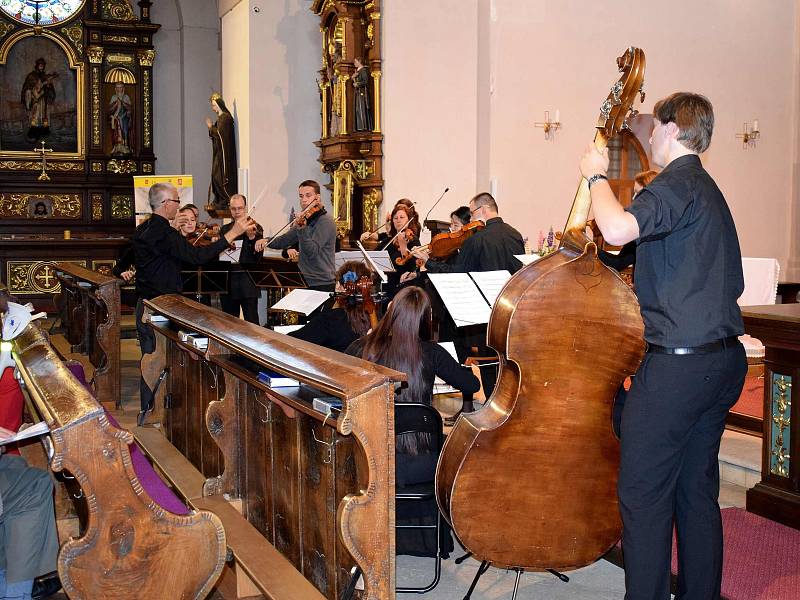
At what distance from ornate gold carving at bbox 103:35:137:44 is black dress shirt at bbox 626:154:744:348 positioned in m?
14.4

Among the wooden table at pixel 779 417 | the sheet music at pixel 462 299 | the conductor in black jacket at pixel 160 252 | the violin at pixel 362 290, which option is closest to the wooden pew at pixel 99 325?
the conductor in black jacket at pixel 160 252

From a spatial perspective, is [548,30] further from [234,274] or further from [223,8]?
[223,8]

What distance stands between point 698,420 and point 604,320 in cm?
47

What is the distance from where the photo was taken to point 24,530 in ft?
11.1

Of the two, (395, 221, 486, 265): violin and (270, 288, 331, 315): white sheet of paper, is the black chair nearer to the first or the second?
(270, 288, 331, 315): white sheet of paper

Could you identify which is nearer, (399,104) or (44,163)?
(399,104)

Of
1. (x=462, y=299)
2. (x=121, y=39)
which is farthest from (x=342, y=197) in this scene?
(x=462, y=299)

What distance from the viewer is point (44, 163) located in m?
15.4

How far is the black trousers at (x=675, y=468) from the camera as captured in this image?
2.74 metres

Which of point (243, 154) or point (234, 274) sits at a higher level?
point (243, 154)

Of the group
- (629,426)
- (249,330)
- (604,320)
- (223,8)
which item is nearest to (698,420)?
(629,426)

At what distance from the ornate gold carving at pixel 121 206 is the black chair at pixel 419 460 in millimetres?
13019

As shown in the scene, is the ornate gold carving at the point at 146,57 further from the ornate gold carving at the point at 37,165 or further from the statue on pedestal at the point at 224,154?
the statue on pedestal at the point at 224,154

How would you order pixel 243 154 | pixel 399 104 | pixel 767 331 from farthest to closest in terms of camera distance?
pixel 243 154, pixel 399 104, pixel 767 331
